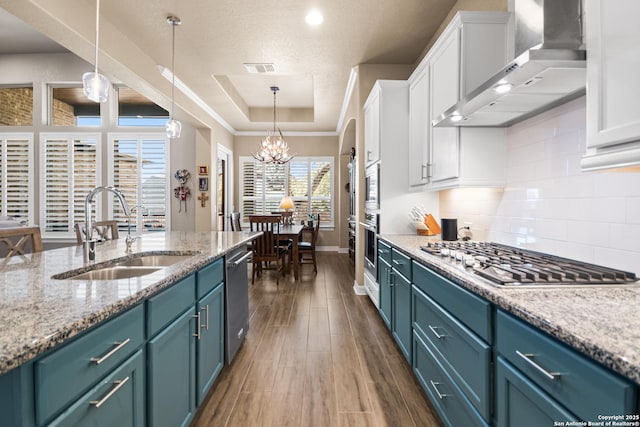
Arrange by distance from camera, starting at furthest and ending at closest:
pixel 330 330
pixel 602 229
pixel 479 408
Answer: pixel 330 330, pixel 602 229, pixel 479 408

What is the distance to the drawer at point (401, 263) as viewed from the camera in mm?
2077

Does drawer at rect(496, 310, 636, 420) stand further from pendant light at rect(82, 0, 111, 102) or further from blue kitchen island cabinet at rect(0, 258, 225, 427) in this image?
pendant light at rect(82, 0, 111, 102)

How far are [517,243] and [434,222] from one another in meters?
1.02

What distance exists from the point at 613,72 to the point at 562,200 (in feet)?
2.74

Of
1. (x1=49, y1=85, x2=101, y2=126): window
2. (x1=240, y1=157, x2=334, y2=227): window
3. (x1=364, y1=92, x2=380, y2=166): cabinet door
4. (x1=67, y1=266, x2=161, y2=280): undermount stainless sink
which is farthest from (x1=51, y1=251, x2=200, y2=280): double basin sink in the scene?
(x1=240, y1=157, x2=334, y2=227): window

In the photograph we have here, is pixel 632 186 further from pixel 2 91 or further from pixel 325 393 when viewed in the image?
pixel 2 91

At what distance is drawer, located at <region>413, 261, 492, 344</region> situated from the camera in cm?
113

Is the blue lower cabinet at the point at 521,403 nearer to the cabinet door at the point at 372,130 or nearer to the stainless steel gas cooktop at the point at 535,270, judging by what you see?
the stainless steel gas cooktop at the point at 535,270

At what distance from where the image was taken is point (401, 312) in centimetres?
229

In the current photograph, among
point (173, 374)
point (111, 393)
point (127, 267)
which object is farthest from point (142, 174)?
point (111, 393)

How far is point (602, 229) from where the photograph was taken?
1.38 metres

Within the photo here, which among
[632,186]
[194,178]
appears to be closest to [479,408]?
[632,186]

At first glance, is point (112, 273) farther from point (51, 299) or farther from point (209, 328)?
point (51, 299)

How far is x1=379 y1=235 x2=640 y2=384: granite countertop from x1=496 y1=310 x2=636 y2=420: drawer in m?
0.04
